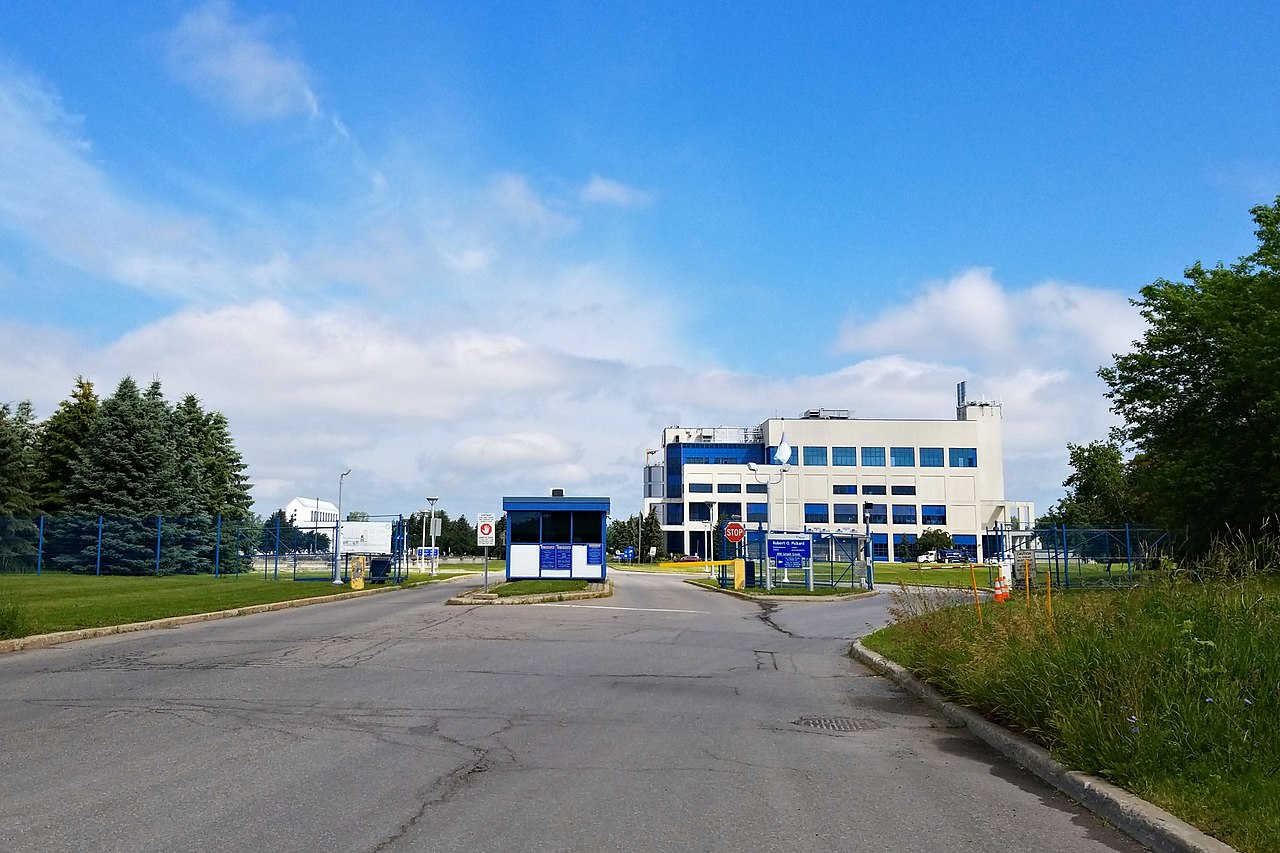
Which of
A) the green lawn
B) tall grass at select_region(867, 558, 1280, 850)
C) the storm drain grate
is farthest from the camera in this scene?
the green lawn

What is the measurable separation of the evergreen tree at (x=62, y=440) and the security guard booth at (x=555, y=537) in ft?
93.2

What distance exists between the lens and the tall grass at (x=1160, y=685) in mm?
6008

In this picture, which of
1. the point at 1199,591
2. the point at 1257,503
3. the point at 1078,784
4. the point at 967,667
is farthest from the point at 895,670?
the point at 1257,503

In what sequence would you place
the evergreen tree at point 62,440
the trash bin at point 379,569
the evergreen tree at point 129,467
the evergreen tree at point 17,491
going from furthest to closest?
the evergreen tree at point 62,440
the evergreen tree at point 129,467
the trash bin at point 379,569
the evergreen tree at point 17,491

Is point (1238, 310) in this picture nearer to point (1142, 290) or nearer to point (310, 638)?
point (1142, 290)

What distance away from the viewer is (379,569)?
137 ft

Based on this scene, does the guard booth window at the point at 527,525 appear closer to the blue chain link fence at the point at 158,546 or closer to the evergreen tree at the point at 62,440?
the blue chain link fence at the point at 158,546

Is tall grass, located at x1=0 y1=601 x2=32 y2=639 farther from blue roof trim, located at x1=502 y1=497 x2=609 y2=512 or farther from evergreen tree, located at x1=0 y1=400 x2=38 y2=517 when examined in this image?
evergreen tree, located at x1=0 y1=400 x2=38 y2=517

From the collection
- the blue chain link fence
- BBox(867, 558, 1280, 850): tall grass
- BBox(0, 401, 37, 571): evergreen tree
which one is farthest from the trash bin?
BBox(867, 558, 1280, 850): tall grass

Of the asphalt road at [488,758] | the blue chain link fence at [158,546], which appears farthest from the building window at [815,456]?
the asphalt road at [488,758]

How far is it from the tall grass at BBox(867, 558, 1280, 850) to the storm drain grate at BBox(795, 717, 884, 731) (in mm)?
1015

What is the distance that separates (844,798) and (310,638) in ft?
40.4

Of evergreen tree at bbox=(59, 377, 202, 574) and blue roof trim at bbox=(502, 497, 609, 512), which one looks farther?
evergreen tree at bbox=(59, 377, 202, 574)

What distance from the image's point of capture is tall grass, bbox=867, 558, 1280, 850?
601 cm
